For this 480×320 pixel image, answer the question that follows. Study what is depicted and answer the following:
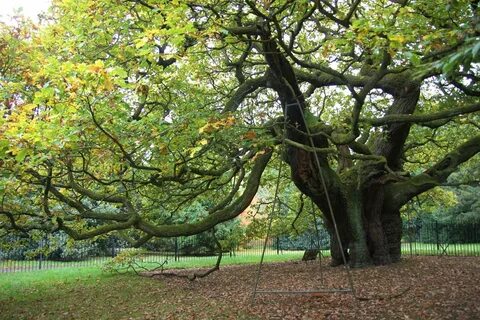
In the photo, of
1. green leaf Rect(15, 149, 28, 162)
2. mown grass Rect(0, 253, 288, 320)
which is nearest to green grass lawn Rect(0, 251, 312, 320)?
mown grass Rect(0, 253, 288, 320)

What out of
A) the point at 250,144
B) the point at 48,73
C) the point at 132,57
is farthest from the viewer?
the point at 132,57

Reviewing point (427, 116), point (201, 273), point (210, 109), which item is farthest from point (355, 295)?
point (201, 273)

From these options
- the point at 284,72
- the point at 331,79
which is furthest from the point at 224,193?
the point at 284,72

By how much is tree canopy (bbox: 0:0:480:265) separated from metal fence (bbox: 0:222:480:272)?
8.72 m

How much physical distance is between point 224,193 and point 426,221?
65.0 ft

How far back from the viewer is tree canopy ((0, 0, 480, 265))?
5.19m

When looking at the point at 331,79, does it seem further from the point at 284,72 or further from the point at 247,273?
the point at 247,273

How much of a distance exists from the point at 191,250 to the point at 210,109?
56.4 feet

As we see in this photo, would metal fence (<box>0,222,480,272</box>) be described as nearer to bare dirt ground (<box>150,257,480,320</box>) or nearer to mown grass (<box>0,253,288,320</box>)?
mown grass (<box>0,253,288,320</box>)

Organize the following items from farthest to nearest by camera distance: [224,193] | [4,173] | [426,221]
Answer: [426,221] < [224,193] < [4,173]

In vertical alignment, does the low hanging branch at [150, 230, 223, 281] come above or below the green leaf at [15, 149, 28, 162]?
below

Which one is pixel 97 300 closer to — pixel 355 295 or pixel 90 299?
pixel 90 299

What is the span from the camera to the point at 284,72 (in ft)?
26.3

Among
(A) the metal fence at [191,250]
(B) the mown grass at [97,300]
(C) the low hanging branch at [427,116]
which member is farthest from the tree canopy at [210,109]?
(A) the metal fence at [191,250]
